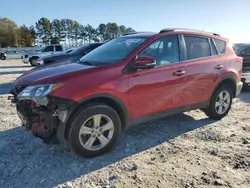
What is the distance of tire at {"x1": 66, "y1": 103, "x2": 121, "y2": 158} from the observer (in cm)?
355

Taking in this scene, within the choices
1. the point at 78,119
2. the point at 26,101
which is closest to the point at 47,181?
the point at 78,119

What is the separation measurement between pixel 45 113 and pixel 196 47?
9.89 ft

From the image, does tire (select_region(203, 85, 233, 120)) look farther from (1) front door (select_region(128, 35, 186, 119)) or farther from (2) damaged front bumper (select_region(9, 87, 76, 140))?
(2) damaged front bumper (select_region(9, 87, 76, 140))

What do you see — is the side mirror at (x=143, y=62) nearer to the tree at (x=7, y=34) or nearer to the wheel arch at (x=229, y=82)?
the wheel arch at (x=229, y=82)

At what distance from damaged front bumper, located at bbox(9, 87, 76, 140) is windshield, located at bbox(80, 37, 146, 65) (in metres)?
1.03

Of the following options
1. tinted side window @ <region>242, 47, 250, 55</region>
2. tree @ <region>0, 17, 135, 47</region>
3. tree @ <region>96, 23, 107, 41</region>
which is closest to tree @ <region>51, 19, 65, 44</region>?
tree @ <region>0, 17, 135, 47</region>

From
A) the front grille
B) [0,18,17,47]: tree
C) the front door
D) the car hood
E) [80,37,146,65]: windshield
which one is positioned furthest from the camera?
[0,18,17,47]: tree

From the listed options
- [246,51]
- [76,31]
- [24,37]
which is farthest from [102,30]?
[246,51]

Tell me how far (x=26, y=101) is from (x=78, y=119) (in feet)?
2.61

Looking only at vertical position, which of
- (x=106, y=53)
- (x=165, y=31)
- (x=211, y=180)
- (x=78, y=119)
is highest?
(x=165, y=31)

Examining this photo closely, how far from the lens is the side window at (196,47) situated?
15.8ft

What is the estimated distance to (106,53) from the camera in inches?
179

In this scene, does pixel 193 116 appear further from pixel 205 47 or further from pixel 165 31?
pixel 165 31

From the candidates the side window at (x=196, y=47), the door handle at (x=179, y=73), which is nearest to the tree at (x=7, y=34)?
the side window at (x=196, y=47)
